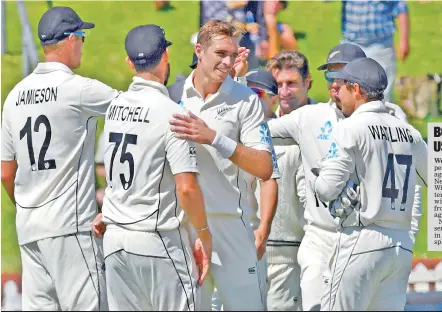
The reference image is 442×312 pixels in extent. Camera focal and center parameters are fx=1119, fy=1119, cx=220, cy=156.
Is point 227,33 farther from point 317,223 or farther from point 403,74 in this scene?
point 403,74

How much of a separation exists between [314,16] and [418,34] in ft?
3.07

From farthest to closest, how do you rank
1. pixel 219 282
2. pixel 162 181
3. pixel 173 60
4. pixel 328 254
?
pixel 173 60 < pixel 328 254 < pixel 219 282 < pixel 162 181

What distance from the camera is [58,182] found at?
6121 millimetres

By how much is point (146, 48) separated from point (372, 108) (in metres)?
1.31

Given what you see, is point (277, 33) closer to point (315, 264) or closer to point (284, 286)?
point (284, 286)

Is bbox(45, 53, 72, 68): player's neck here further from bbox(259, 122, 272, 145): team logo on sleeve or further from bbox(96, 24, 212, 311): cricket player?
bbox(259, 122, 272, 145): team logo on sleeve

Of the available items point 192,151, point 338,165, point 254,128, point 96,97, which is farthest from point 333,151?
point 96,97

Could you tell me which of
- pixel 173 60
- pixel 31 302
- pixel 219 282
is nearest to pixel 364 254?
pixel 219 282

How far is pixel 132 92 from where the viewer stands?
223 inches

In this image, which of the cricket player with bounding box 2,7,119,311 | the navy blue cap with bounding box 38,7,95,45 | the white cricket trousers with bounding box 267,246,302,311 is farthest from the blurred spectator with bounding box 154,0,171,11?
the cricket player with bounding box 2,7,119,311

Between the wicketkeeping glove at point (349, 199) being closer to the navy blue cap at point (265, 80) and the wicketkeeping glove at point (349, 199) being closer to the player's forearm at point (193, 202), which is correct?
the player's forearm at point (193, 202)

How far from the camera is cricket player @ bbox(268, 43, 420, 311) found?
22.6ft

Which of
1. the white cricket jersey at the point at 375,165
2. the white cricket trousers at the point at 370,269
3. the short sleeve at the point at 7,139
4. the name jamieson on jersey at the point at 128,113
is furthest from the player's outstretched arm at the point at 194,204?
the short sleeve at the point at 7,139

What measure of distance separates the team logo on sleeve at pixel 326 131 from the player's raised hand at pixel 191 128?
1.47 m
